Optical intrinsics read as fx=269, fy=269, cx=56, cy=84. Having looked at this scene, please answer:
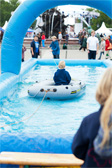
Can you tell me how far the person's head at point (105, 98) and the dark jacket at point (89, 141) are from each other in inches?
4.5

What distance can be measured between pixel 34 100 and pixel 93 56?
634 centimetres

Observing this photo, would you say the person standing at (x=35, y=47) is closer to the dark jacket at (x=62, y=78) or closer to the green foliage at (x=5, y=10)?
the dark jacket at (x=62, y=78)

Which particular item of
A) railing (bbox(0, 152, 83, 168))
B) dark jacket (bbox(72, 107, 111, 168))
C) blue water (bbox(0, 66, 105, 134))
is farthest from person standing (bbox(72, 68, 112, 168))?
blue water (bbox(0, 66, 105, 134))

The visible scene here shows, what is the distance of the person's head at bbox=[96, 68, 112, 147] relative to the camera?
1589 millimetres

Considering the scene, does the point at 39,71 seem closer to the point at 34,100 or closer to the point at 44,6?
the point at 44,6

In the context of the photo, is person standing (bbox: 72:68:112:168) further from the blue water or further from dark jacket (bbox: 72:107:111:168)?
the blue water

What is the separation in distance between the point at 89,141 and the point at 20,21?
248 inches

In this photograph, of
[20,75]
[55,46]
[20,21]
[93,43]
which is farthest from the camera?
[55,46]

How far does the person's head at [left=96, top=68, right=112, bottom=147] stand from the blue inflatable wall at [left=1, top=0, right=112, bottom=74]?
5962 millimetres

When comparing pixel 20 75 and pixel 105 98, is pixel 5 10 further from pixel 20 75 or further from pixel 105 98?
pixel 105 98

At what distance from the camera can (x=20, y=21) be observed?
7.61m

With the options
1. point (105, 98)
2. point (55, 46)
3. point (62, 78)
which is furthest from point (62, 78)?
point (55, 46)

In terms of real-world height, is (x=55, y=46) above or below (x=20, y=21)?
below

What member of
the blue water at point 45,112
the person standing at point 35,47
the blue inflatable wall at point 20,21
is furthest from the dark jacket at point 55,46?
the blue water at point 45,112
